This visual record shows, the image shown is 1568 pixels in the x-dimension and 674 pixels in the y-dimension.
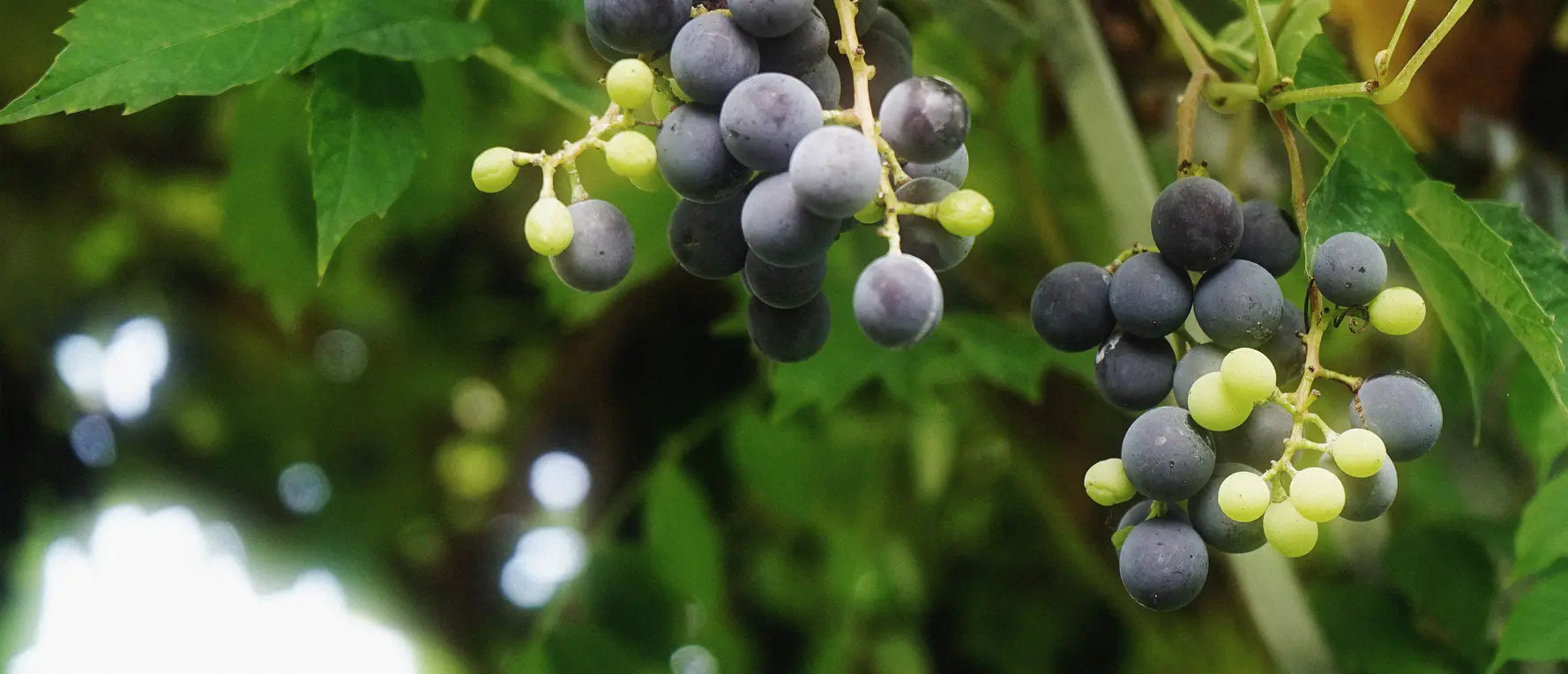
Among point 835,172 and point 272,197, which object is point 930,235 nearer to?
point 835,172

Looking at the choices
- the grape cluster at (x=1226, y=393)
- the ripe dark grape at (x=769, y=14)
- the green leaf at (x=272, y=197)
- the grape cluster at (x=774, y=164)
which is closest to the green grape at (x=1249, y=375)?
the grape cluster at (x=1226, y=393)

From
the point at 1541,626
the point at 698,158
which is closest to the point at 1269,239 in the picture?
the point at 698,158

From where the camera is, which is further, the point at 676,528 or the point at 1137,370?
the point at 676,528

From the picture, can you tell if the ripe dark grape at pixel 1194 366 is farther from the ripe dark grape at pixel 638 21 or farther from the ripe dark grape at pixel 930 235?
the ripe dark grape at pixel 638 21

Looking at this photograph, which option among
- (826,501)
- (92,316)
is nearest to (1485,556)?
(826,501)

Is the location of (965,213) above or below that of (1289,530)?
above

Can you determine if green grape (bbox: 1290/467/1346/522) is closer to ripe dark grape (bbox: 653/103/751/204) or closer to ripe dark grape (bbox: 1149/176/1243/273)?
ripe dark grape (bbox: 1149/176/1243/273)
